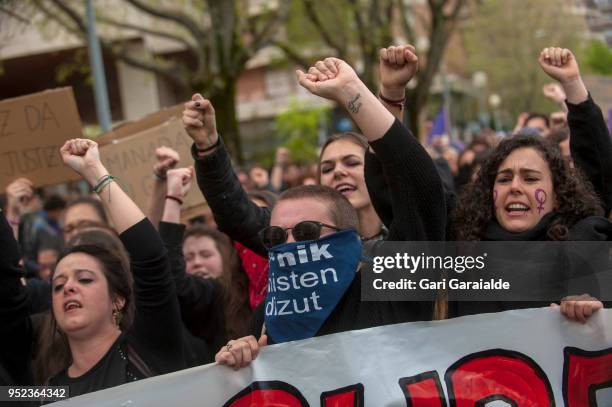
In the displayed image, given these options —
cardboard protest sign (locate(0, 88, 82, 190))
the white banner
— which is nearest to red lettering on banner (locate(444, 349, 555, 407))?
the white banner

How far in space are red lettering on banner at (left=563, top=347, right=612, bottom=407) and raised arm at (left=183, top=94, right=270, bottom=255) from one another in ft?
5.01

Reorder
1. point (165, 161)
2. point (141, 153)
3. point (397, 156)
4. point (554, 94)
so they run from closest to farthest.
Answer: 1. point (397, 156)
2. point (165, 161)
3. point (141, 153)
4. point (554, 94)

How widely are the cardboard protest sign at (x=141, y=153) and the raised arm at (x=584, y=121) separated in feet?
7.86

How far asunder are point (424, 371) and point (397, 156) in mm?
692

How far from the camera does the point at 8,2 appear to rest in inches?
255

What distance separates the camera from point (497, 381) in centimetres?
289

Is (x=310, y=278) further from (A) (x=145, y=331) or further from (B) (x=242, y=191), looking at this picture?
(B) (x=242, y=191)

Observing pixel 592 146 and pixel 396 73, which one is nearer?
pixel 396 73

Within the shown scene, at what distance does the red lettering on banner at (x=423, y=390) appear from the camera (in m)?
2.88

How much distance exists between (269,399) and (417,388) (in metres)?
0.45

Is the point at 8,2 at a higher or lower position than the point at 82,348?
higher

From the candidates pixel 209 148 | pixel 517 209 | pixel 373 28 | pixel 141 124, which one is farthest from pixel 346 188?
pixel 373 28

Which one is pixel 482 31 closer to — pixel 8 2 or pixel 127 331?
pixel 8 2


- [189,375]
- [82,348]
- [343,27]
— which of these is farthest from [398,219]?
[343,27]
